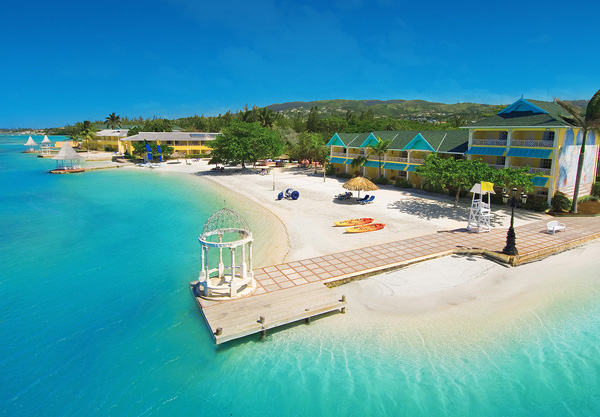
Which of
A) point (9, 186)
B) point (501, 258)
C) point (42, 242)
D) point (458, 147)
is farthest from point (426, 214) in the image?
point (9, 186)

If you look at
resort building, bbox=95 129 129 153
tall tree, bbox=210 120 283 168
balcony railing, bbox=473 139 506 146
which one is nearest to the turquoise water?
balcony railing, bbox=473 139 506 146

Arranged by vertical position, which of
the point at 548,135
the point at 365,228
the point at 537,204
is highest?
the point at 548,135

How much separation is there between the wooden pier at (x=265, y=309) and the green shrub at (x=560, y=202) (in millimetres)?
25715

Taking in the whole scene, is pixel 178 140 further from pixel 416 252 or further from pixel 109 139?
pixel 416 252

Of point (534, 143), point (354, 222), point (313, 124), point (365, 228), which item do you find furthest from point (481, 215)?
point (313, 124)

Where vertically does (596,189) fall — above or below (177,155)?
below

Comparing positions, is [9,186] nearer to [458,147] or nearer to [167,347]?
[167,347]

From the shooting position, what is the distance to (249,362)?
12.8 meters

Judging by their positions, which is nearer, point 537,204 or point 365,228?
point 365,228

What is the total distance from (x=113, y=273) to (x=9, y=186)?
4675 cm

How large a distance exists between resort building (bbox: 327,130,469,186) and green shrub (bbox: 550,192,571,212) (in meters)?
9.91

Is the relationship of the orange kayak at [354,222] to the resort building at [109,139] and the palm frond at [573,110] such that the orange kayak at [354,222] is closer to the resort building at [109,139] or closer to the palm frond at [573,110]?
the palm frond at [573,110]

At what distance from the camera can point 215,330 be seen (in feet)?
43.8

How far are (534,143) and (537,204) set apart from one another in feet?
18.3
